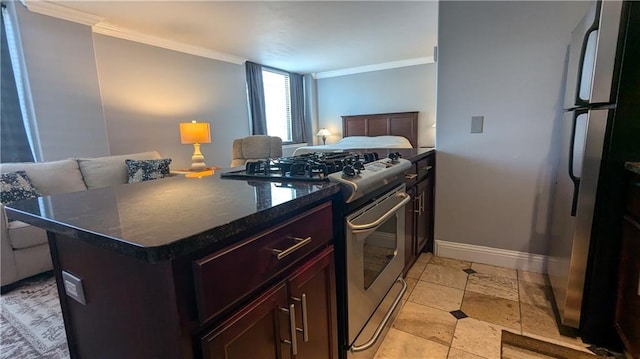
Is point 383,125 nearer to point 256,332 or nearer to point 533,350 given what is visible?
point 533,350

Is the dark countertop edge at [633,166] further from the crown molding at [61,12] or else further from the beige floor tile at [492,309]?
the crown molding at [61,12]

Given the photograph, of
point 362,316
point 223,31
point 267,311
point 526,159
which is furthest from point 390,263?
point 223,31

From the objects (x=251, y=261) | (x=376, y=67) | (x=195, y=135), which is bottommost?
(x=251, y=261)

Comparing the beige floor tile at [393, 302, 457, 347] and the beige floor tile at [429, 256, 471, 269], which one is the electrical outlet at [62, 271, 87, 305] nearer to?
the beige floor tile at [393, 302, 457, 347]

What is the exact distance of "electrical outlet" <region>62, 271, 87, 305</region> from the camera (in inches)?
30.6

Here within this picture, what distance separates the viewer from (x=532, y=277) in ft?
6.94

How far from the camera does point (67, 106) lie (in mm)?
3199

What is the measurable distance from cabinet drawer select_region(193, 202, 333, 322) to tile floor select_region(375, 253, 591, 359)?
0.93 m

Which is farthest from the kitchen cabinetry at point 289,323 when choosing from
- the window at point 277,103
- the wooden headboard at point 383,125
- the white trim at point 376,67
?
the white trim at point 376,67

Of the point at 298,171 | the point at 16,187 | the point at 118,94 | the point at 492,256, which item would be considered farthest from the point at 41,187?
the point at 492,256

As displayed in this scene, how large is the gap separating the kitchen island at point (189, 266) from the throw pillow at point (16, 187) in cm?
192

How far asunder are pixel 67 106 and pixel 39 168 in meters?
0.91

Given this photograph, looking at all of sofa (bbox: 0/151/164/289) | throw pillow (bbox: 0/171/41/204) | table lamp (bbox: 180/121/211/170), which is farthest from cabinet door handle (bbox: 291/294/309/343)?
table lamp (bbox: 180/121/211/170)

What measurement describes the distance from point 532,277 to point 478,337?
906mm
